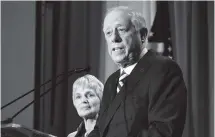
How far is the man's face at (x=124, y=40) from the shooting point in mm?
1687

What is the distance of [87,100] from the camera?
71.1 inches

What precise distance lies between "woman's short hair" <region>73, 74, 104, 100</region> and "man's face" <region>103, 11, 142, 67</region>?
17cm

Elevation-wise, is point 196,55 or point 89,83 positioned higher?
point 196,55

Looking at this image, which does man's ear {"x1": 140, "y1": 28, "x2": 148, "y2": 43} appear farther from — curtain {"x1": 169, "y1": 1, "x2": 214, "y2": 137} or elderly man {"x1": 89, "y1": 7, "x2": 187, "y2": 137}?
curtain {"x1": 169, "y1": 1, "x2": 214, "y2": 137}

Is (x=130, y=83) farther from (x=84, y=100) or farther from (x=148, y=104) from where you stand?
(x=84, y=100)

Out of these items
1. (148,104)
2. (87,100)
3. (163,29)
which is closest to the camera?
(148,104)

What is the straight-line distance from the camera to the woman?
1.78m

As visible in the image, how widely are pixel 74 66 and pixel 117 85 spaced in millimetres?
285

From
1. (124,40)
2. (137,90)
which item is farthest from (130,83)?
(124,40)

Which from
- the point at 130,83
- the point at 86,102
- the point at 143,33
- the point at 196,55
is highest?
the point at 143,33

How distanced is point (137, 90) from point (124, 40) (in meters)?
0.23

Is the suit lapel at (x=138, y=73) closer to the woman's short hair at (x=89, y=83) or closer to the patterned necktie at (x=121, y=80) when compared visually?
the patterned necktie at (x=121, y=80)

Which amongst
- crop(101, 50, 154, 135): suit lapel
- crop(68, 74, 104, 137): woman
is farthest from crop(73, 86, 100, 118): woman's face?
crop(101, 50, 154, 135): suit lapel

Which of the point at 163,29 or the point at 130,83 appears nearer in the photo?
the point at 130,83
